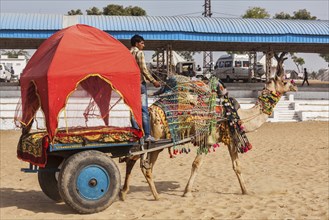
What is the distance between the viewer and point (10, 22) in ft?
79.6

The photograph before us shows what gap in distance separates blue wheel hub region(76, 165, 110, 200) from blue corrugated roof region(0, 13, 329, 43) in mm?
17057

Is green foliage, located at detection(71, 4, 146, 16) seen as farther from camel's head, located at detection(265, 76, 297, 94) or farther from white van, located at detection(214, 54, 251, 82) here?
camel's head, located at detection(265, 76, 297, 94)

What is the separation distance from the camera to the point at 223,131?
9.60 meters

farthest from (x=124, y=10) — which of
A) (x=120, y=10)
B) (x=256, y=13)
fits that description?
(x=256, y=13)

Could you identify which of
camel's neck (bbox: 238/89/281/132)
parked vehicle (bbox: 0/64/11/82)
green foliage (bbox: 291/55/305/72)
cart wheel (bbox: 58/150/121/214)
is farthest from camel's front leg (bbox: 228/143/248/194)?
green foliage (bbox: 291/55/305/72)

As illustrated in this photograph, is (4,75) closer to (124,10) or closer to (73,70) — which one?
(124,10)

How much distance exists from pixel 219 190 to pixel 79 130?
10.6 feet

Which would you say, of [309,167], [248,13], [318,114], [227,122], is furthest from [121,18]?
[248,13]

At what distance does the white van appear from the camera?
140ft

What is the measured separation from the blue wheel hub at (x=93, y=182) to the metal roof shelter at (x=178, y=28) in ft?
55.9

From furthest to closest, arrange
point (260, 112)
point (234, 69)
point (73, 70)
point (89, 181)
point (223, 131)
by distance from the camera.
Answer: point (234, 69) → point (260, 112) → point (223, 131) → point (89, 181) → point (73, 70)

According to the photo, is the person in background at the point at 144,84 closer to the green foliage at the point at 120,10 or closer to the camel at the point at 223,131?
the camel at the point at 223,131

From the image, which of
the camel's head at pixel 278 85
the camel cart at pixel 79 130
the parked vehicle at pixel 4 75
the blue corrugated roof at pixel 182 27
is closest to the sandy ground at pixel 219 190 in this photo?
the camel cart at pixel 79 130

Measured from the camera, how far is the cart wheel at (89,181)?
7714 mm
